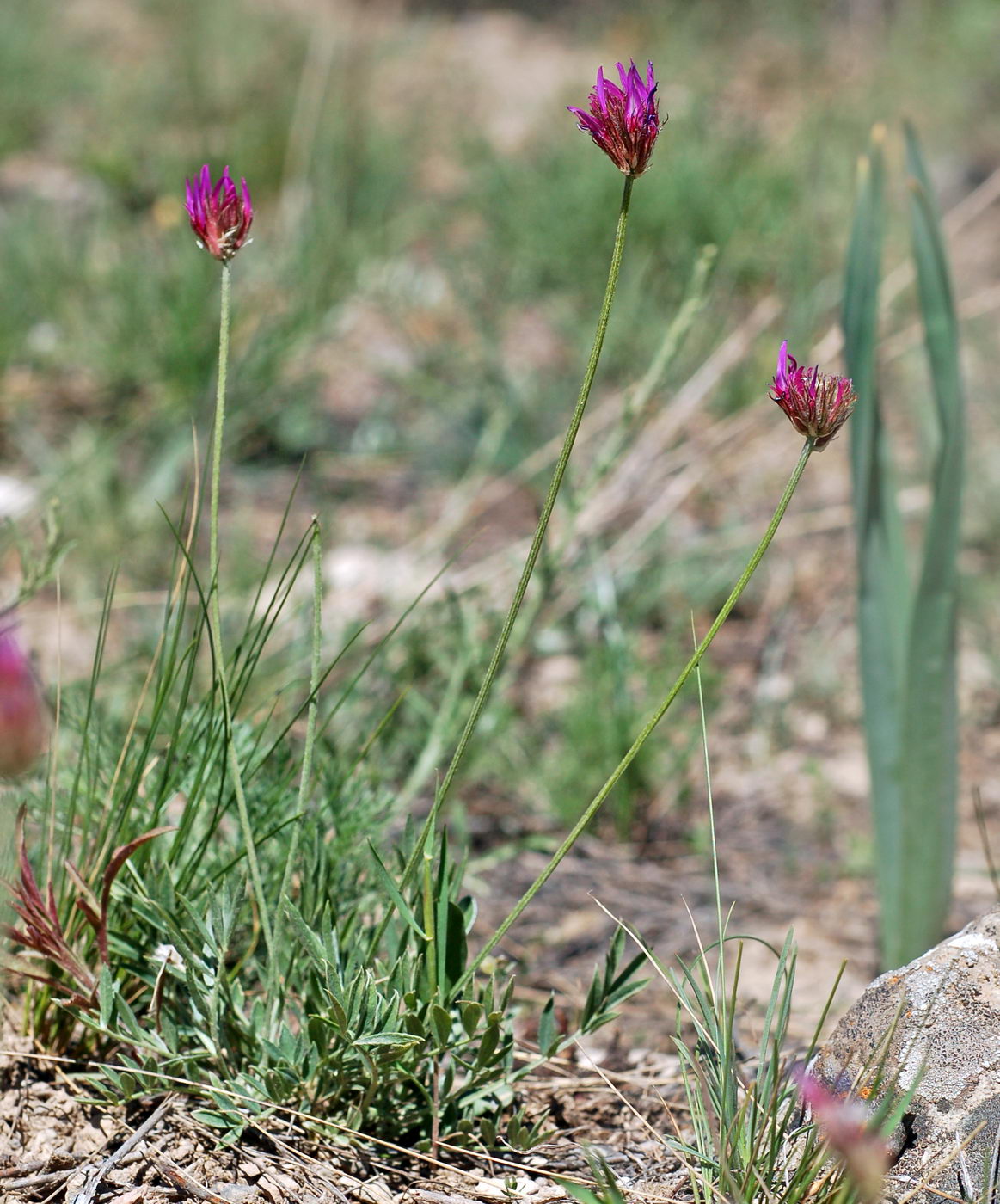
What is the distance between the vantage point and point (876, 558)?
4.32ft

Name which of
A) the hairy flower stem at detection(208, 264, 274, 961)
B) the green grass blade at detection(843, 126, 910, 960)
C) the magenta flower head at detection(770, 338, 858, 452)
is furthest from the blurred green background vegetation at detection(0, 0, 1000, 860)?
the magenta flower head at detection(770, 338, 858, 452)

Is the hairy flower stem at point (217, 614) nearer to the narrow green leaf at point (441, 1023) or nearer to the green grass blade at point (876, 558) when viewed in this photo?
the narrow green leaf at point (441, 1023)

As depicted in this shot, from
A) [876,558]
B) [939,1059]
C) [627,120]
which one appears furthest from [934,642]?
[627,120]

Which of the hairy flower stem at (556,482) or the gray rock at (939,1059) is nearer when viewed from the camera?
the hairy flower stem at (556,482)

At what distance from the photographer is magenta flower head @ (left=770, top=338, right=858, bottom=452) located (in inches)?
28.1

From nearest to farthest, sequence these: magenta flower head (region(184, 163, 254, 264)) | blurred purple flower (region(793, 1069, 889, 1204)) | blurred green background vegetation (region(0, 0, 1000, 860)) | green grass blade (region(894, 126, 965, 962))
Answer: blurred purple flower (region(793, 1069, 889, 1204)), magenta flower head (region(184, 163, 254, 264)), green grass blade (region(894, 126, 965, 962)), blurred green background vegetation (region(0, 0, 1000, 860))

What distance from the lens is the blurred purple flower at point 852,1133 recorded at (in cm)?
66

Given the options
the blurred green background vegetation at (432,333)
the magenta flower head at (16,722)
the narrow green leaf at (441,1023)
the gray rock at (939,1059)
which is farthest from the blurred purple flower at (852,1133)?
the blurred green background vegetation at (432,333)

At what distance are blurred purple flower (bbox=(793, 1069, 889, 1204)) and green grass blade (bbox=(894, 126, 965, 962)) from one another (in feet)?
1.42

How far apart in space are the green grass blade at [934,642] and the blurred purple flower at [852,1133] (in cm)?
43

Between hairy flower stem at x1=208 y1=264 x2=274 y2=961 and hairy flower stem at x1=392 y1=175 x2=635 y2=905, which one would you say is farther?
hairy flower stem at x1=208 y1=264 x2=274 y2=961

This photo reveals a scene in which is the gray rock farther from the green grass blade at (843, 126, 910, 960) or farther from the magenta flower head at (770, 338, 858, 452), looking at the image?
the magenta flower head at (770, 338, 858, 452)

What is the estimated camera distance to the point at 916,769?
130cm

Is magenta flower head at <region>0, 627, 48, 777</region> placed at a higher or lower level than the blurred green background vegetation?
lower
